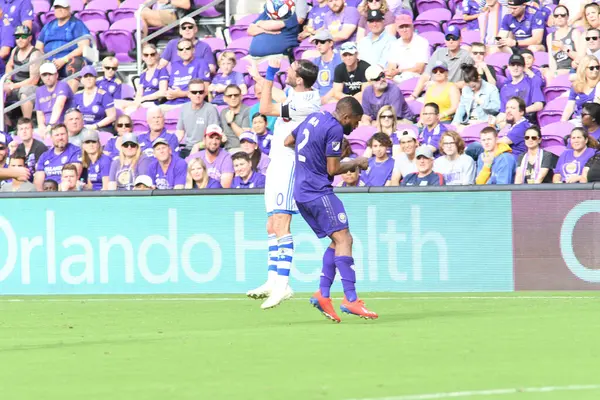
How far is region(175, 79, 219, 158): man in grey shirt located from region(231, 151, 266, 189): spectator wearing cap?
6.76 feet

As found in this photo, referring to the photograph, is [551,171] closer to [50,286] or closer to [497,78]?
[497,78]

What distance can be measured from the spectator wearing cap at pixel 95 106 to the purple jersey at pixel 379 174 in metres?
5.39

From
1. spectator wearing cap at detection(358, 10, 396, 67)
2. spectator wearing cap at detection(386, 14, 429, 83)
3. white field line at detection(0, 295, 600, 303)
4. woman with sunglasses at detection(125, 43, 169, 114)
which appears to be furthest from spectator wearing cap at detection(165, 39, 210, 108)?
white field line at detection(0, 295, 600, 303)

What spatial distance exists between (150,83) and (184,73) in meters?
0.94

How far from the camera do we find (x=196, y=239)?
15344mm

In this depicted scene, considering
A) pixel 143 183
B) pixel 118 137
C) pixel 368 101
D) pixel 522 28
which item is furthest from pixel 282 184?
pixel 522 28

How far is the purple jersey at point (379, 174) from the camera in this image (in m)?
15.7

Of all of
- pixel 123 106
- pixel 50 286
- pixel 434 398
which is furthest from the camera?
pixel 123 106

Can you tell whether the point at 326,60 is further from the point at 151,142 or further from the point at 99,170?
the point at 99,170

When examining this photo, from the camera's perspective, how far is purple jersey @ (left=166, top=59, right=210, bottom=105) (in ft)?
63.5

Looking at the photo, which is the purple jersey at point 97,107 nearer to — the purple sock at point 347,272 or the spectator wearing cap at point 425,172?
the spectator wearing cap at point 425,172

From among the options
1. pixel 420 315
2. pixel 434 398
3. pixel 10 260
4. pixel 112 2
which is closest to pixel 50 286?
pixel 10 260

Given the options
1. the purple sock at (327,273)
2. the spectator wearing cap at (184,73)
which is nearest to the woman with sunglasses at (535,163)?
the purple sock at (327,273)

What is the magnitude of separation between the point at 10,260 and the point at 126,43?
694cm
